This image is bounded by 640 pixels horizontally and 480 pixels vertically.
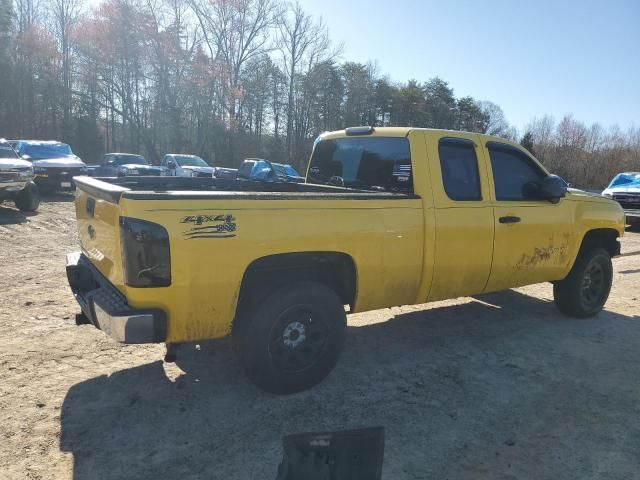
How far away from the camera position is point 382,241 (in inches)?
152

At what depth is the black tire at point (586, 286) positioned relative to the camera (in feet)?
18.6

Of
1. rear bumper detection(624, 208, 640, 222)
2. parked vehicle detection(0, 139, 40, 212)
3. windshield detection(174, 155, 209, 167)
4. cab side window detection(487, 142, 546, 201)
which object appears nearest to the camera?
cab side window detection(487, 142, 546, 201)

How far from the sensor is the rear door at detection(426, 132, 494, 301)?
14.1ft

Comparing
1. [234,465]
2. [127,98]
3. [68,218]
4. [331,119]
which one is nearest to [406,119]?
[331,119]

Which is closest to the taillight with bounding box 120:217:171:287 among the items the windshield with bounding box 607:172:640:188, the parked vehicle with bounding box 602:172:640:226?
the parked vehicle with bounding box 602:172:640:226

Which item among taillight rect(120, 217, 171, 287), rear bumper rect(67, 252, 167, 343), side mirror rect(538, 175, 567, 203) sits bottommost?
rear bumper rect(67, 252, 167, 343)

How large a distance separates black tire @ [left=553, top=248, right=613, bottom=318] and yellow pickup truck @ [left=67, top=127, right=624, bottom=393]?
0.9 inches

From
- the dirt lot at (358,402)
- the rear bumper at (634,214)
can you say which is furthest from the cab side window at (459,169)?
the rear bumper at (634,214)

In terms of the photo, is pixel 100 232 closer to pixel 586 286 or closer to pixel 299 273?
pixel 299 273

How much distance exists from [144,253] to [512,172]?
3.72 m

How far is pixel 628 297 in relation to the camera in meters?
7.01

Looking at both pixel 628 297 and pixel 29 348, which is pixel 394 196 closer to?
pixel 29 348

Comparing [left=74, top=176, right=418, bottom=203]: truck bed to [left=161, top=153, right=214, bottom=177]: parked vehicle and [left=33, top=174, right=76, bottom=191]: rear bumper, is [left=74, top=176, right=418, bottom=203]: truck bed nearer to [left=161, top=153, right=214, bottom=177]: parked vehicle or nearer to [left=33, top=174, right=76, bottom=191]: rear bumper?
[left=33, top=174, right=76, bottom=191]: rear bumper

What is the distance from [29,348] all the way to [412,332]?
3.59 metres
